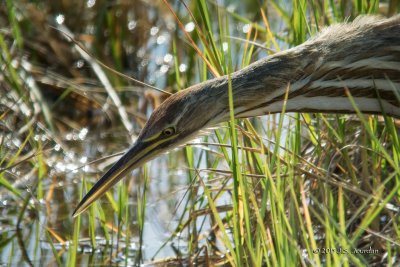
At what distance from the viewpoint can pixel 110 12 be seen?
619cm

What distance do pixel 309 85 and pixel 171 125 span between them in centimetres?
51

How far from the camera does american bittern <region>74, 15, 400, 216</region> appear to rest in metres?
3.25

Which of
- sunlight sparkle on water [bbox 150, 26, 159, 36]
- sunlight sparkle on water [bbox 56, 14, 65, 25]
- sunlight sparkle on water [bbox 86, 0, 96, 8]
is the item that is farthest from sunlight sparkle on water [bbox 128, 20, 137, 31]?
sunlight sparkle on water [bbox 56, 14, 65, 25]

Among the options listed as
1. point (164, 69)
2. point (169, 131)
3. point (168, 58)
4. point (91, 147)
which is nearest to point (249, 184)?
point (169, 131)

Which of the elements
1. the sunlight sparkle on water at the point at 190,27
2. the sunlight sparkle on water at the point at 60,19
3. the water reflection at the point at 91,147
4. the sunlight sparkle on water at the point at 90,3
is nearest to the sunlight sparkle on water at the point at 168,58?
the water reflection at the point at 91,147

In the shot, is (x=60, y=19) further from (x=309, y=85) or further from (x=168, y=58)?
(x=309, y=85)

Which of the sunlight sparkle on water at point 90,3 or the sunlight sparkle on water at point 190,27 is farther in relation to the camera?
the sunlight sparkle on water at point 90,3

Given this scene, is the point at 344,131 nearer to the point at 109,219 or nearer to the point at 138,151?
the point at 138,151

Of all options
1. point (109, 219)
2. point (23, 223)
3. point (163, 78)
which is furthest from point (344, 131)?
point (163, 78)

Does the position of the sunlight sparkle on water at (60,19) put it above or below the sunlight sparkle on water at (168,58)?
above

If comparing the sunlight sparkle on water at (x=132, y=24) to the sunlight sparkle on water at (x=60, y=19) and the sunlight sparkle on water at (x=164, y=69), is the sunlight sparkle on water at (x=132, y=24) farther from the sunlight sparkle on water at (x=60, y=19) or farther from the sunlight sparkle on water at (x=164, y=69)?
the sunlight sparkle on water at (x=60, y=19)

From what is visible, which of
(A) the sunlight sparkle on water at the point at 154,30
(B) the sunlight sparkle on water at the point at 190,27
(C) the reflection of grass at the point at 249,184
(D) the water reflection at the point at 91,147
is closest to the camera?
(C) the reflection of grass at the point at 249,184

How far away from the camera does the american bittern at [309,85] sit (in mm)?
3246

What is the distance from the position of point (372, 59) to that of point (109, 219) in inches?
66.0
